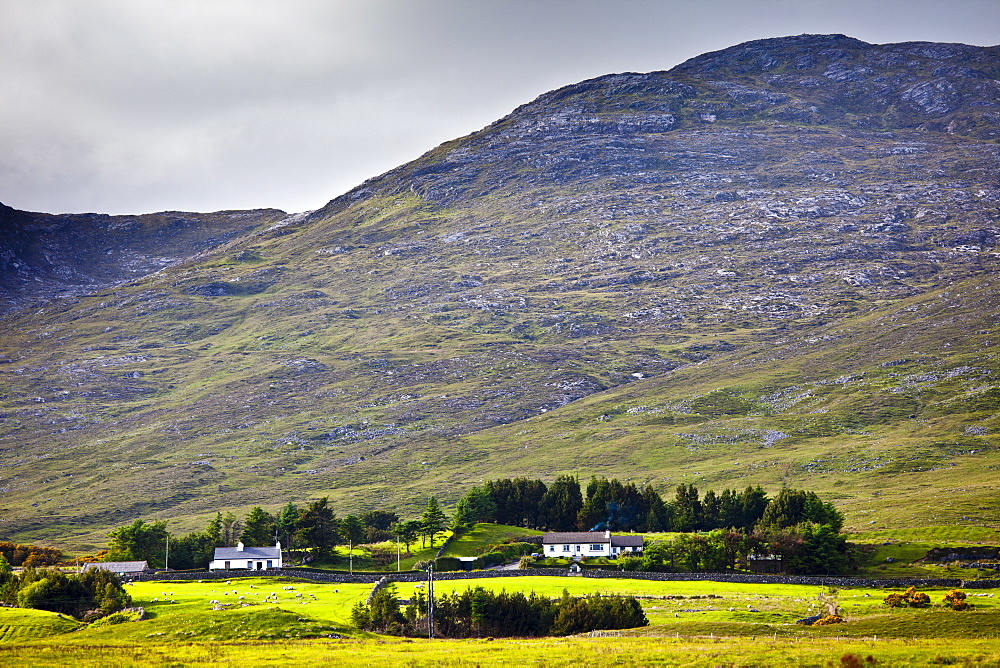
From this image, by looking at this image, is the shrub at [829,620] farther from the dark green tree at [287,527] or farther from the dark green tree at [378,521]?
the dark green tree at [378,521]

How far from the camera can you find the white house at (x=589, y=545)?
11694 cm

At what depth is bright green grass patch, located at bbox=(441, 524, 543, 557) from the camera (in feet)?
389

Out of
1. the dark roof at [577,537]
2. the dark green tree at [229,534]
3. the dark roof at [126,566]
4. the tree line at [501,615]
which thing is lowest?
the tree line at [501,615]

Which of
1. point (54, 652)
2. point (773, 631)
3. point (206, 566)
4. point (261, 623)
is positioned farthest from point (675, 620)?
point (206, 566)

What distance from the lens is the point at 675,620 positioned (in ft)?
234

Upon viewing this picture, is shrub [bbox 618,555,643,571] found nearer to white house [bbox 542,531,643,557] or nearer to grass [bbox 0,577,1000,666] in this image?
white house [bbox 542,531,643,557]

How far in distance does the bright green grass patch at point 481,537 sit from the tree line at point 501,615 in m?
37.9

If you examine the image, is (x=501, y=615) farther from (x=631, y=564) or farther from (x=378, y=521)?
(x=378, y=521)

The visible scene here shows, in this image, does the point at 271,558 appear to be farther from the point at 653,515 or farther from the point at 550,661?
the point at 550,661

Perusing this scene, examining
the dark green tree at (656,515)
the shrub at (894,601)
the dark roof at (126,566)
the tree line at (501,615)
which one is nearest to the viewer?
the shrub at (894,601)

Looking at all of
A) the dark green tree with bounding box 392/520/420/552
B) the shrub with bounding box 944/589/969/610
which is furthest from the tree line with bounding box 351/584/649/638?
the dark green tree with bounding box 392/520/420/552

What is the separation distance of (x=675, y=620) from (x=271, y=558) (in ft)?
208

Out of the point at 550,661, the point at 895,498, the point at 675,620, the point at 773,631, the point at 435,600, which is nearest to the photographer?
the point at 550,661

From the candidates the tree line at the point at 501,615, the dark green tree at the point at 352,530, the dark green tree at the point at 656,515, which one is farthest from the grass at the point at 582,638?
the dark green tree at the point at 656,515
